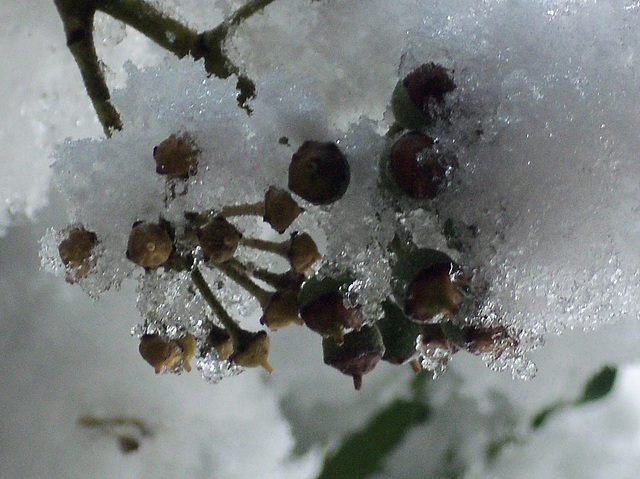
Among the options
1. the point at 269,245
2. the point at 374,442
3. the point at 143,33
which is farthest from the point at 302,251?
the point at 374,442

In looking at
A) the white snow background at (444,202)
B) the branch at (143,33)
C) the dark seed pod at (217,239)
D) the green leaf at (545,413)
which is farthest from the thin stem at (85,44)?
the green leaf at (545,413)

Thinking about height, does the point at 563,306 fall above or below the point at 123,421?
below

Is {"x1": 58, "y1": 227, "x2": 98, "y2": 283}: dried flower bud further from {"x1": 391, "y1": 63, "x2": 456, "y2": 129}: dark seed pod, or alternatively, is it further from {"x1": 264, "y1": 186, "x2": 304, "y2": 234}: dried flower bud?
{"x1": 391, "y1": 63, "x2": 456, "y2": 129}: dark seed pod

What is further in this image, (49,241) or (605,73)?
(49,241)

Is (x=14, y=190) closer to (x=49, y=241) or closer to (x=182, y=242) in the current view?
(x=49, y=241)

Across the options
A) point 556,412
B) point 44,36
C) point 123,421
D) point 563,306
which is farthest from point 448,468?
point 44,36

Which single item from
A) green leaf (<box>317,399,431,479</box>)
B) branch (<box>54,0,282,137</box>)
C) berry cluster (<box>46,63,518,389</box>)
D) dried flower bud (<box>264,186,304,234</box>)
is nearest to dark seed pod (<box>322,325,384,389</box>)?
berry cluster (<box>46,63,518,389</box>)

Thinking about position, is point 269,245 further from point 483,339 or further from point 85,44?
point 85,44
